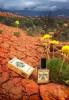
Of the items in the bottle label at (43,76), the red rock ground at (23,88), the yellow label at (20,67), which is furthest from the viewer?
the yellow label at (20,67)

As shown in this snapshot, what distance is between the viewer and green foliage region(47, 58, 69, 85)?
512 cm

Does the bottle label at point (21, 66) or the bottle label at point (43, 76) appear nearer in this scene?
the bottle label at point (43, 76)

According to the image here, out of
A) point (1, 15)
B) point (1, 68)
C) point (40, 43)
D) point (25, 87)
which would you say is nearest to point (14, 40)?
point (40, 43)

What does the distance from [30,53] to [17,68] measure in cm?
100

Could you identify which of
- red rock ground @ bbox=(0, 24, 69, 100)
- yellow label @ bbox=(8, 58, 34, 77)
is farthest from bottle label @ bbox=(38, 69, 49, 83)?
yellow label @ bbox=(8, 58, 34, 77)

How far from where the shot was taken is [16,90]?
4.93m

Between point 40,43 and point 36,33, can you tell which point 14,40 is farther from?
point 36,33

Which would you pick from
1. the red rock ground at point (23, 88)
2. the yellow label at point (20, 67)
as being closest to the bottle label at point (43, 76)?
the red rock ground at point (23, 88)

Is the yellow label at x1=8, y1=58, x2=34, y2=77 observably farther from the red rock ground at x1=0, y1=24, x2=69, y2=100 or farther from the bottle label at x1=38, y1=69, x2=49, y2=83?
the bottle label at x1=38, y1=69, x2=49, y2=83

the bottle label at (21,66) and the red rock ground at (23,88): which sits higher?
the bottle label at (21,66)

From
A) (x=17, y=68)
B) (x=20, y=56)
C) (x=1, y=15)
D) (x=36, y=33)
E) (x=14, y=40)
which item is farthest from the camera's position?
(x=1, y=15)

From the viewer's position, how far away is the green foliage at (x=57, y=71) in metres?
5.12

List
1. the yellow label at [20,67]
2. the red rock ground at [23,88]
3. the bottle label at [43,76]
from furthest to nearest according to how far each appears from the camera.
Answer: the yellow label at [20,67]
the bottle label at [43,76]
the red rock ground at [23,88]

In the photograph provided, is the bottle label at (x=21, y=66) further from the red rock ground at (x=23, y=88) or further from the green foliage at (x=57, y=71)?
the green foliage at (x=57, y=71)
